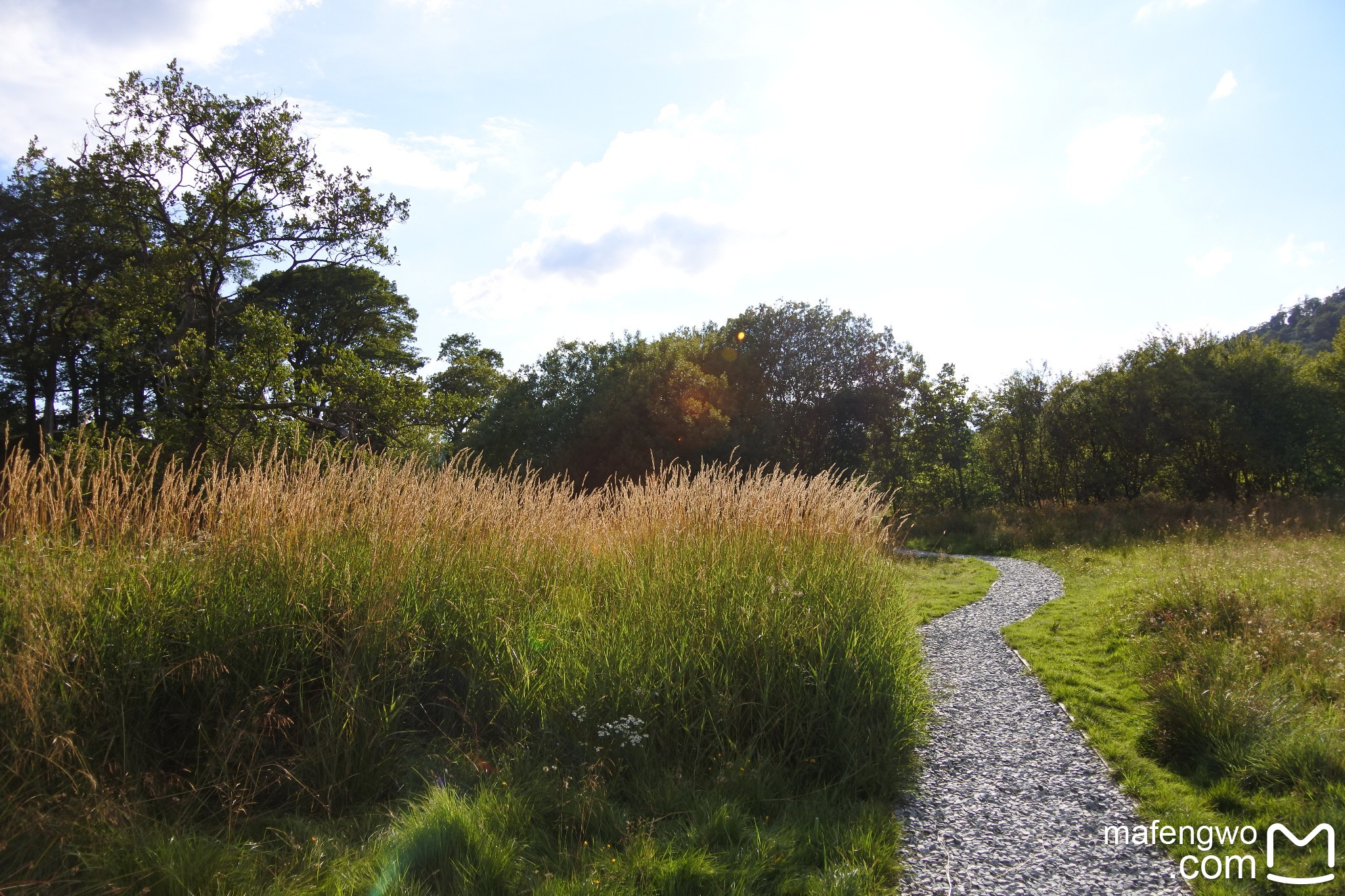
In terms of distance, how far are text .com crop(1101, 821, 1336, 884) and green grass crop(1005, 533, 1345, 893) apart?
0.05 meters

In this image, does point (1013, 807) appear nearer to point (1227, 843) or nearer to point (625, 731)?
point (1227, 843)

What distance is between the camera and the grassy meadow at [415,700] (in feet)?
9.84

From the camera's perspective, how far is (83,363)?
24594 millimetres

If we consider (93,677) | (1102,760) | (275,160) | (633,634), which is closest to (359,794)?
(93,677)

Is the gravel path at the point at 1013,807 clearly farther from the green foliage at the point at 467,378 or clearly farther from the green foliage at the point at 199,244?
the green foliage at the point at 467,378

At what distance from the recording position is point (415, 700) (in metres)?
4.18

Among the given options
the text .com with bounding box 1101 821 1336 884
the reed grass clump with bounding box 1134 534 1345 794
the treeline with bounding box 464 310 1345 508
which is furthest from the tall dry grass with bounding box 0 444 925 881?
the treeline with bounding box 464 310 1345 508

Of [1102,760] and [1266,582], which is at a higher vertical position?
[1266,582]

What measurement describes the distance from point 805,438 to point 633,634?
24538 millimetres

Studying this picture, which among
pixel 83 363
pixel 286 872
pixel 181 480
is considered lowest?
pixel 286 872

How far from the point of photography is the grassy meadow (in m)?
3.00

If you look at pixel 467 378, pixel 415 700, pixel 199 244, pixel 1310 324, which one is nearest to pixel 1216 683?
pixel 415 700

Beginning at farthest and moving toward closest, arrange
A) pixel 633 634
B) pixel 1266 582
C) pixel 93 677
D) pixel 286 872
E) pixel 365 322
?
pixel 365 322 → pixel 1266 582 → pixel 633 634 → pixel 93 677 → pixel 286 872

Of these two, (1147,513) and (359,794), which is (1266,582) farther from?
(1147,513)
